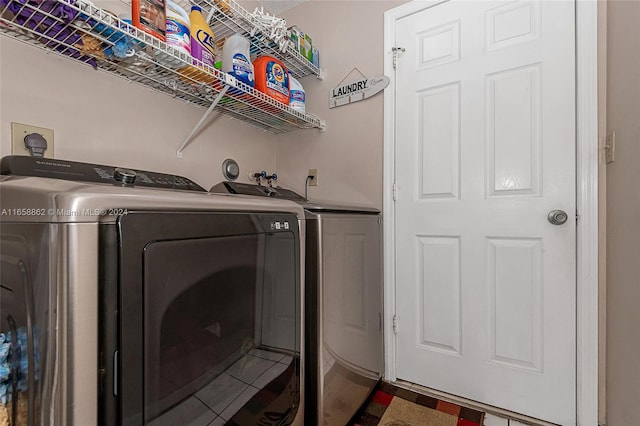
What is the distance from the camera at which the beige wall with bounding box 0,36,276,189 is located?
105 cm

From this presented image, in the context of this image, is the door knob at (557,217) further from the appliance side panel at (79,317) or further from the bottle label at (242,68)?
the appliance side panel at (79,317)

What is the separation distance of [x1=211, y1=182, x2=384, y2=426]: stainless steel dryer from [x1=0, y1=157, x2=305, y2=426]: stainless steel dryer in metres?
0.31

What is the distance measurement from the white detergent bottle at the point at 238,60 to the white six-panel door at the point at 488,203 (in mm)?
878

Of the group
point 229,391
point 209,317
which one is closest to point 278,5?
point 209,317

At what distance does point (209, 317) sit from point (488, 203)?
141cm

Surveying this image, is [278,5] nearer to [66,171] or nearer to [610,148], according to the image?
[66,171]

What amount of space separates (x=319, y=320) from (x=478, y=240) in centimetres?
95

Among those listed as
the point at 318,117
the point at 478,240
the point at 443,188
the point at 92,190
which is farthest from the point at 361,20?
the point at 92,190

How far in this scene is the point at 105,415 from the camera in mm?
548

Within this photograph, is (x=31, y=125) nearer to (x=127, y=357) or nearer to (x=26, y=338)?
(x=26, y=338)

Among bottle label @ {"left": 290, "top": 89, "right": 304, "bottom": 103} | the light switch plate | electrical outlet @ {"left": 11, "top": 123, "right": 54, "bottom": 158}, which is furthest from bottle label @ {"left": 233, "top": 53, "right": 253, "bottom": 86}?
the light switch plate

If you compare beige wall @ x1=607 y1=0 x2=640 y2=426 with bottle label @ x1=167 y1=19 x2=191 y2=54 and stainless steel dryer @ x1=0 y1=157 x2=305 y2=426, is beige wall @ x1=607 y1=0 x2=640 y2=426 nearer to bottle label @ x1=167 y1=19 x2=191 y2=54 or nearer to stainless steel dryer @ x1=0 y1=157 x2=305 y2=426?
stainless steel dryer @ x1=0 y1=157 x2=305 y2=426

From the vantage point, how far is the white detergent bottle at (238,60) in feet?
4.73

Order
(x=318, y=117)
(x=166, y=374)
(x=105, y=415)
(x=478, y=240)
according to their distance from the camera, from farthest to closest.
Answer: (x=318, y=117)
(x=478, y=240)
(x=166, y=374)
(x=105, y=415)
